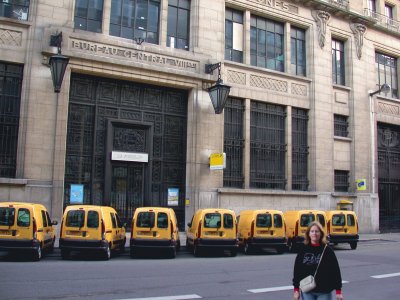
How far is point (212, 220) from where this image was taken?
1574 centimetres

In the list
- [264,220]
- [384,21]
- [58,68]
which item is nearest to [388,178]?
[384,21]

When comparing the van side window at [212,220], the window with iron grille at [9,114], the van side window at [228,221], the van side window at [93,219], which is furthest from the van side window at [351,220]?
the window with iron grille at [9,114]

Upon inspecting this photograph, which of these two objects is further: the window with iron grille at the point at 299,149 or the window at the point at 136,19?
the window with iron grille at the point at 299,149

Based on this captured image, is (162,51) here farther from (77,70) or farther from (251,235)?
(251,235)

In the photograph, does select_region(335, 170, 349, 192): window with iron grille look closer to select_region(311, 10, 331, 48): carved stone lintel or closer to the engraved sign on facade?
select_region(311, 10, 331, 48): carved stone lintel

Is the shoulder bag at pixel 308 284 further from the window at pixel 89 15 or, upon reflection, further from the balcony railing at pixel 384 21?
the balcony railing at pixel 384 21

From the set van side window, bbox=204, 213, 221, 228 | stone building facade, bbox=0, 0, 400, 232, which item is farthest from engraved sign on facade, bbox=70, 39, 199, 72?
van side window, bbox=204, 213, 221, 228

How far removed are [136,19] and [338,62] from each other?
47.0 ft

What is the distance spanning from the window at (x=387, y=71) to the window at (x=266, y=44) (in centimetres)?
889

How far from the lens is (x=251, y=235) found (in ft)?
54.6

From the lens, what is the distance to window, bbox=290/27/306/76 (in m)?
27.5

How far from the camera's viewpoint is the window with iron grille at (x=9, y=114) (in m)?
18.8

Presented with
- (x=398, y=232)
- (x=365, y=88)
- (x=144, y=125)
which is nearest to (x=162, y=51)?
(x=144, y=125)

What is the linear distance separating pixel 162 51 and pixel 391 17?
20.1 m
